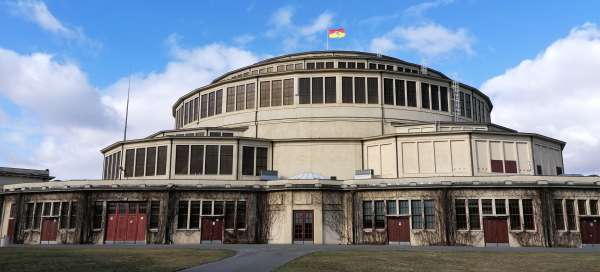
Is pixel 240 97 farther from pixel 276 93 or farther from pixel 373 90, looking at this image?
pixel 373 90

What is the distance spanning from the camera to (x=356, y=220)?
44.3m

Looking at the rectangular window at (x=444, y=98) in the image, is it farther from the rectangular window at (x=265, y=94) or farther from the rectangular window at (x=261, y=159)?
the rectangular window at (x=261, y=159)

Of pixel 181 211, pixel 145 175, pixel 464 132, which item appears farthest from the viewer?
pixel 145 175

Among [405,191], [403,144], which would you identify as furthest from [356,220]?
[403,144]

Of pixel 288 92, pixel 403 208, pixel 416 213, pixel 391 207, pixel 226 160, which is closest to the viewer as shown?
pixel 416 213

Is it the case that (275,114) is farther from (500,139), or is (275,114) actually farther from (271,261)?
(271,261)

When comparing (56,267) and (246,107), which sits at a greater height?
(246,107)

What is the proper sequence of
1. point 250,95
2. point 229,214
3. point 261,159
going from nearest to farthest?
point 229,214 < point 261,159 < point 250,95

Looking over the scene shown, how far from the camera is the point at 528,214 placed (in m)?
41.4

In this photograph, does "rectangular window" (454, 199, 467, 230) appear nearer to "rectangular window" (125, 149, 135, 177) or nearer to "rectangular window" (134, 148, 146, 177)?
"rectangular window" (134, 148, 146, 177)

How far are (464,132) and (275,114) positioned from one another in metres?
20.5

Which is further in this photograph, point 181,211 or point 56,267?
point 181,211

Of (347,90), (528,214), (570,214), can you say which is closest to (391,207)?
(528,214)

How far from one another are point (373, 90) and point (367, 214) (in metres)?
17.7
